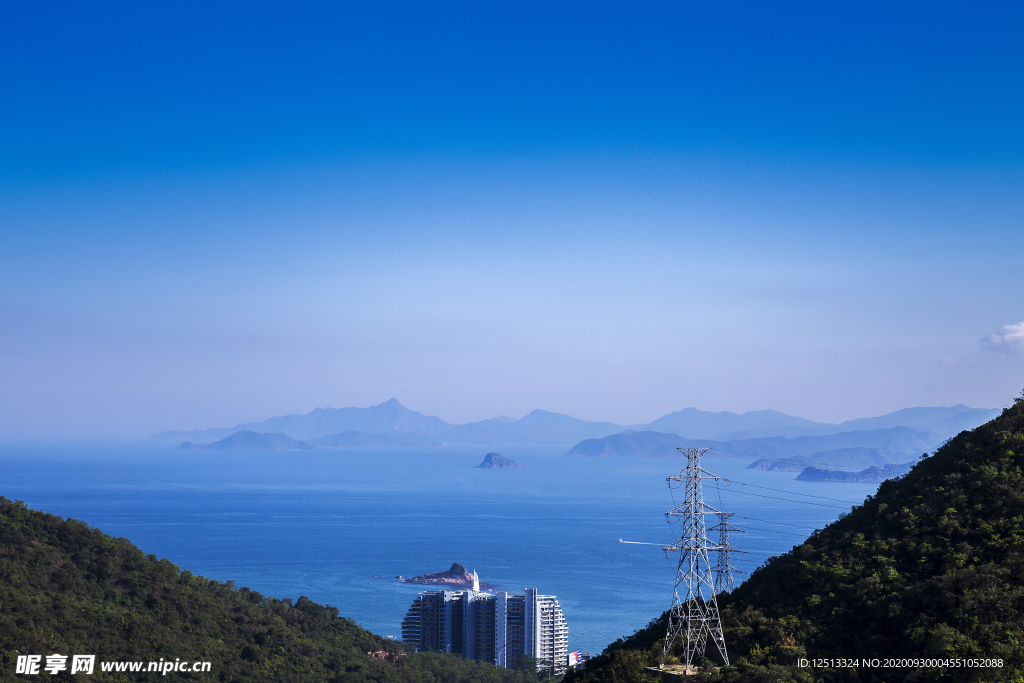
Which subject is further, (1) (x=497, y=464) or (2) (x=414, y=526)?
(1) (x=497, y=464)

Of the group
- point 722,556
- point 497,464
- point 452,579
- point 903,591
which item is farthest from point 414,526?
point 497,464

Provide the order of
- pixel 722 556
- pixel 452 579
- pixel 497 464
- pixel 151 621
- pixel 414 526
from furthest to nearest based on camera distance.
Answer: pixel 497 464
pixel 414 526
pixel 452 579
pixel 151 621
pixel 722 556

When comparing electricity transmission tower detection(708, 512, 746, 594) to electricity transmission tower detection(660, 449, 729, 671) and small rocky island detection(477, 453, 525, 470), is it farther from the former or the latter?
small rocky island detection(477, 453, 525, 470)

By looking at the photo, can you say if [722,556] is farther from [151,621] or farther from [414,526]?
[414,526]

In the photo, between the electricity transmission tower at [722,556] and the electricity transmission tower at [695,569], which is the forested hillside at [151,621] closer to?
the electricity transmission tower at [722,556]

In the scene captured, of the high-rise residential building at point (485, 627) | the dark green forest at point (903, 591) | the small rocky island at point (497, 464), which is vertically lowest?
the high-rise residential building at point (485, 627)

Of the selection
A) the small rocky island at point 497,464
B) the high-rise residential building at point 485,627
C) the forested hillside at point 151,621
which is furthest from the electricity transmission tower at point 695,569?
the small rocky island at point 497,464

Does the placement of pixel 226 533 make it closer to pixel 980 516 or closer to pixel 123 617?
pixel 123 617
